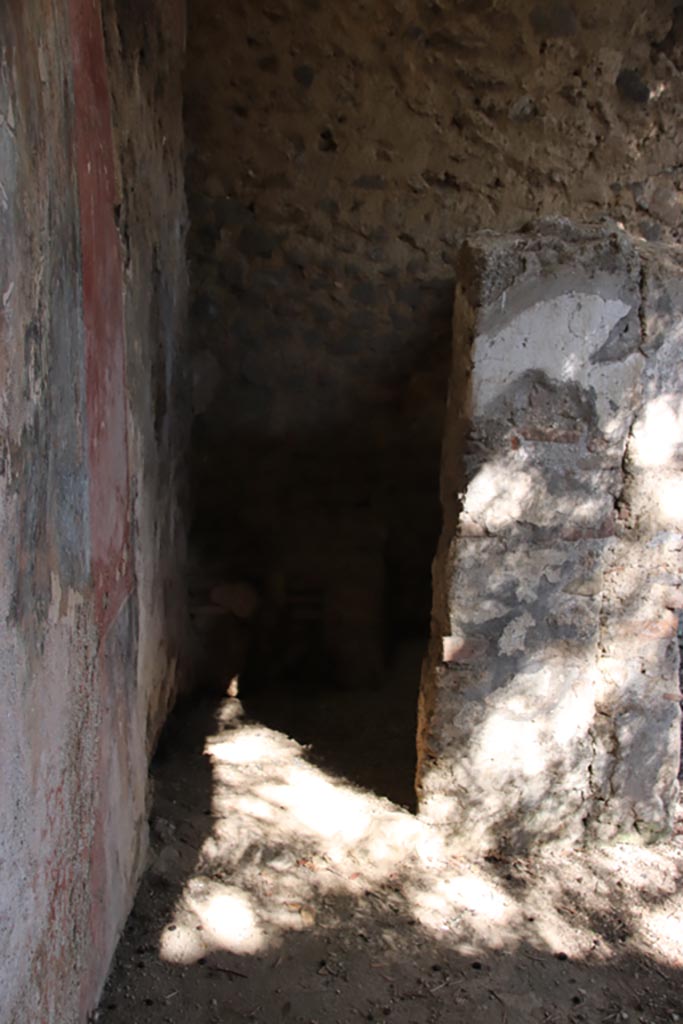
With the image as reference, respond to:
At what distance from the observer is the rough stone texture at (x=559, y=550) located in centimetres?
235

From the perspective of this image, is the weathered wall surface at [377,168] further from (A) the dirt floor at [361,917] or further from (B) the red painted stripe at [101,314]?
(A) the dirt floor at [361,917]

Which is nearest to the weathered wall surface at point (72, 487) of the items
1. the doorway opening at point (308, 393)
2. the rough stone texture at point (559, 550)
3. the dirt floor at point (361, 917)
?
the dirt floor at point (361, 917)

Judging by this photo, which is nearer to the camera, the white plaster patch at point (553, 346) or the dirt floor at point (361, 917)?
the dirt floor at point (361, 917)

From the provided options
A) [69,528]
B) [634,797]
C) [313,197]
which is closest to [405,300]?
[313,197]

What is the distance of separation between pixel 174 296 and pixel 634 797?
7.08ft

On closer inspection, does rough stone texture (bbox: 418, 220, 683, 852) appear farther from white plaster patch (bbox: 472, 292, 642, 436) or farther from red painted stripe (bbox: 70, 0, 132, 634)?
red painted stripe (bbox: 70, 0, 132, 634)

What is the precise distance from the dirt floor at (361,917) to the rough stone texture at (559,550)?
166mm

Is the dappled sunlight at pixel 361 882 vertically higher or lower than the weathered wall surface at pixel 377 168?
lower

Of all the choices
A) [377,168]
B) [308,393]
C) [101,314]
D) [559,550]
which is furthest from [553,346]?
[308,393]

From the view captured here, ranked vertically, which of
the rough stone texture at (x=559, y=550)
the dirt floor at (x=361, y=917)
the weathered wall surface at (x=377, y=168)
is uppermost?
the weathered wall surface at (x=377, y=168)

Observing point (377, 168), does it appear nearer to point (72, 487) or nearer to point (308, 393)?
point (308, 393)

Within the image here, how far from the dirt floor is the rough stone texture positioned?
166mm

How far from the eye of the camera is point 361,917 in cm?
232

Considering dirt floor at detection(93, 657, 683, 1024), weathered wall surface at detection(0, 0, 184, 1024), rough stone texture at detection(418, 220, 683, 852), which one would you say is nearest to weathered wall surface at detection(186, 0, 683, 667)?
weathered wall surface at detection(0, 0, 184, 1024)
